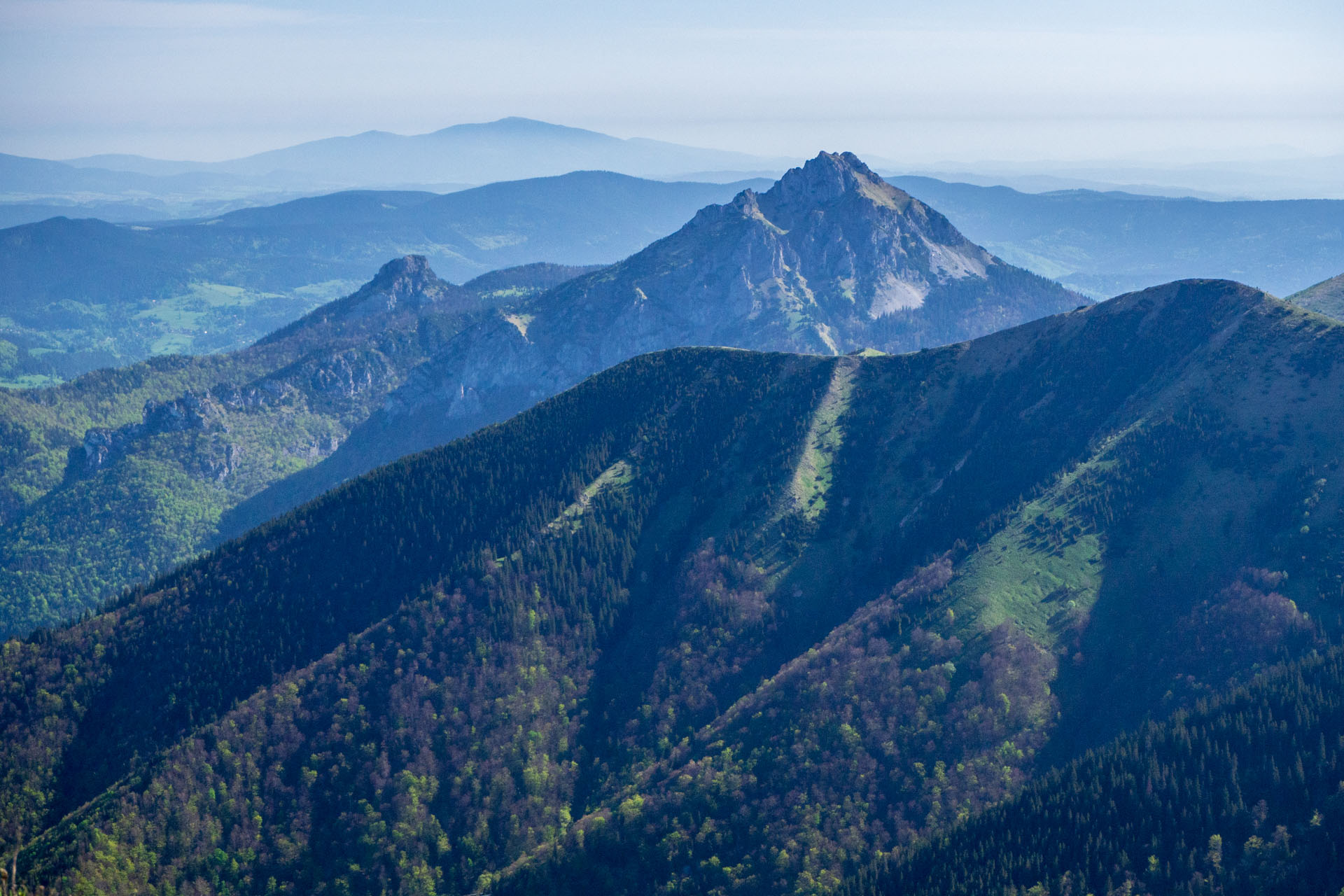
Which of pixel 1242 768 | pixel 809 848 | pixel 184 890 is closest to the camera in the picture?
pixel 1242 768

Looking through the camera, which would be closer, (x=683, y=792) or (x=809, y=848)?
(x=809, y=848)

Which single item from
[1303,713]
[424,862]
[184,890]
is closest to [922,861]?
[1303,713]

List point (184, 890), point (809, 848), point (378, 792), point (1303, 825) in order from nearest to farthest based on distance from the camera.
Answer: point (1303, 825), point (809, 848), point (184, 890), point (378, 792)

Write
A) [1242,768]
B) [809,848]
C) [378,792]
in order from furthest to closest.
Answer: [378,792] → [809,848] → [1242,768]

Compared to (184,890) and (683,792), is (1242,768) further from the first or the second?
(184,890)

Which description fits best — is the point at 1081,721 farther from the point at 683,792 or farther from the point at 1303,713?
the point at 683,792

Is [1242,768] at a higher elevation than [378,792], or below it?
higher

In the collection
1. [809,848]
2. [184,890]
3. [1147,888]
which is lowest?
[184,890]

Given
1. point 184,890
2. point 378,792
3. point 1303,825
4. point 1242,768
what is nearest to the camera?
point 1303,825

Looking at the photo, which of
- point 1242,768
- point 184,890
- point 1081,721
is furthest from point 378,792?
point 1242,768
